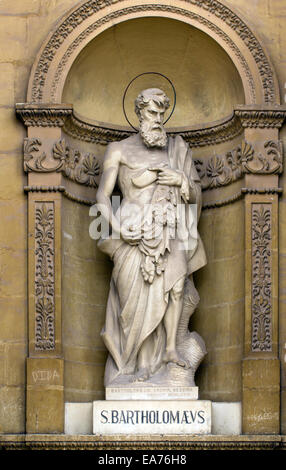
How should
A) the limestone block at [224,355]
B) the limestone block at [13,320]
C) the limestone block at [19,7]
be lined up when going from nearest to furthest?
the limestone block at [13,320] < the limestone block at [224,355] < the limestone block at [19,7]

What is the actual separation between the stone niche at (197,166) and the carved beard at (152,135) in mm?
624

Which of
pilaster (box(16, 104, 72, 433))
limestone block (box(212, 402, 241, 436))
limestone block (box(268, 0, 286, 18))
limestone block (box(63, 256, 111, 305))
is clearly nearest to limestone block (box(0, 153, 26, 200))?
pilaster (box(16, 104, 72, 433))

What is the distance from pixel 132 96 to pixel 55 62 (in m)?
1.15

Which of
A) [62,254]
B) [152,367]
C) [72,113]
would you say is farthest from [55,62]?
[152,367]

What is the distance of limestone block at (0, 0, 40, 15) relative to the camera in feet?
65.6

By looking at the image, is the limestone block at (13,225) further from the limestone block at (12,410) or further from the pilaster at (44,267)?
the limestone block at (12,410)

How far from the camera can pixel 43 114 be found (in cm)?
1959

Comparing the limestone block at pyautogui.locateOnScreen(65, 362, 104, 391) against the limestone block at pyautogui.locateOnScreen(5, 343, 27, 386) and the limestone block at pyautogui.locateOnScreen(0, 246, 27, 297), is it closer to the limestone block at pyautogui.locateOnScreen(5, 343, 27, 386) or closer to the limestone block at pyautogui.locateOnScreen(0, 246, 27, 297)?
the limestone block at pyautogui.locateOnScreen(5, 343, 27, 386)

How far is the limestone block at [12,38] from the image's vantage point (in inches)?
783

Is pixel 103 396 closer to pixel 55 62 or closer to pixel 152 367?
pixel 152 367

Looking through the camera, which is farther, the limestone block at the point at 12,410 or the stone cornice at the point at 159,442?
the limestone block at the point at 12,410

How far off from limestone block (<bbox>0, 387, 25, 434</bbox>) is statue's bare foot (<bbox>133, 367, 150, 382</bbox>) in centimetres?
113

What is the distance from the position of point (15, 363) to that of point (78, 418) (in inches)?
32.8

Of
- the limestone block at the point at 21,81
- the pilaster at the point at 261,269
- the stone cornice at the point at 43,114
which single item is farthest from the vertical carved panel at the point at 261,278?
the limestone block at the point at 21,81
